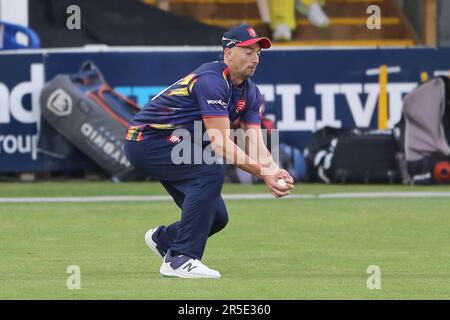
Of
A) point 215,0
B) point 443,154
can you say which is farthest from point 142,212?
point 215,0

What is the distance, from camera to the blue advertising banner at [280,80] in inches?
743

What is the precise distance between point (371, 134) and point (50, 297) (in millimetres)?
10151

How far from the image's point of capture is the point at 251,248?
38.7 ft

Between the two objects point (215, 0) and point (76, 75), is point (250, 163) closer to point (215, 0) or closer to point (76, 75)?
point (76, 75)

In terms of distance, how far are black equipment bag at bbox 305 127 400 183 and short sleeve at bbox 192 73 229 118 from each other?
879 cm

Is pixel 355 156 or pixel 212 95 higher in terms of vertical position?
pixel 212 95

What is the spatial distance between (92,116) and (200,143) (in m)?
9.03

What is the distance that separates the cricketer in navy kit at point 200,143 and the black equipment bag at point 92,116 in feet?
28.5

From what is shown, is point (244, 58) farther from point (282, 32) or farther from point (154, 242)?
point (282, 32)

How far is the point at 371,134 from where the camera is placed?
18359mm
